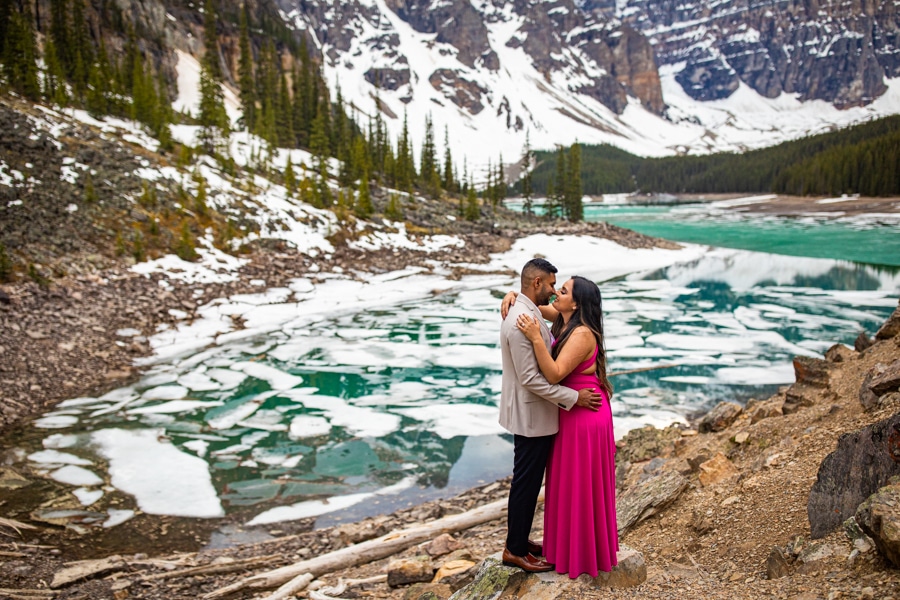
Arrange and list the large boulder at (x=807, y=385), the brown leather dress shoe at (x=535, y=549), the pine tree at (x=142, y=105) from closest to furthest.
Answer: the brown leather dress shoe at (x=535, y=549)
the large boulder at (x=807, y=385)
the pine tree at (x=142, y=105)

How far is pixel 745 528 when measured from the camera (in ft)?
→ 15.3

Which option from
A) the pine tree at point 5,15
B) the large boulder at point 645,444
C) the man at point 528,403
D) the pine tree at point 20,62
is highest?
the pine tree at point 5,15

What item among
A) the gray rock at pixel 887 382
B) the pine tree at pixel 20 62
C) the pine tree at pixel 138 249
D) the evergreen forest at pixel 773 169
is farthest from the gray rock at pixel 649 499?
the evergreen forest at pixel 773 169

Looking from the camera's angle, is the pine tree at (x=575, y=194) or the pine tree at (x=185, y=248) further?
the pine tree at (x=575, y=194)

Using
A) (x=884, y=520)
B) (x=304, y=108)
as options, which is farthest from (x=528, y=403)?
(x=304, y=108)

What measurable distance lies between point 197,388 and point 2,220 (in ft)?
36.8

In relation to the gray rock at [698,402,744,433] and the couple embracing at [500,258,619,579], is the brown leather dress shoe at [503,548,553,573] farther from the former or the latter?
the gray rock at [698,402,744,433]

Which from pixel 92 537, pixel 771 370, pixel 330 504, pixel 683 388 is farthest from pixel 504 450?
pixel 771 370

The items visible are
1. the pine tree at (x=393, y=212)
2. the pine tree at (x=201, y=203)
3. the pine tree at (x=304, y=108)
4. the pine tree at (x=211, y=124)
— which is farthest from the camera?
the pine tree at (x=304, y=108)

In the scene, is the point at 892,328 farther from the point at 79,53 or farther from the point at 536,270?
the point at 79,53

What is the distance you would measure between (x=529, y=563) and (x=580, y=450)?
3.07ft

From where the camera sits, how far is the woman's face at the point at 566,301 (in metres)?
3.70

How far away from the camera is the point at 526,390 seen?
11.8ft

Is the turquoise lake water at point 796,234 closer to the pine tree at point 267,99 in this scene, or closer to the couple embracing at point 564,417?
the pine tree at point 267,99
